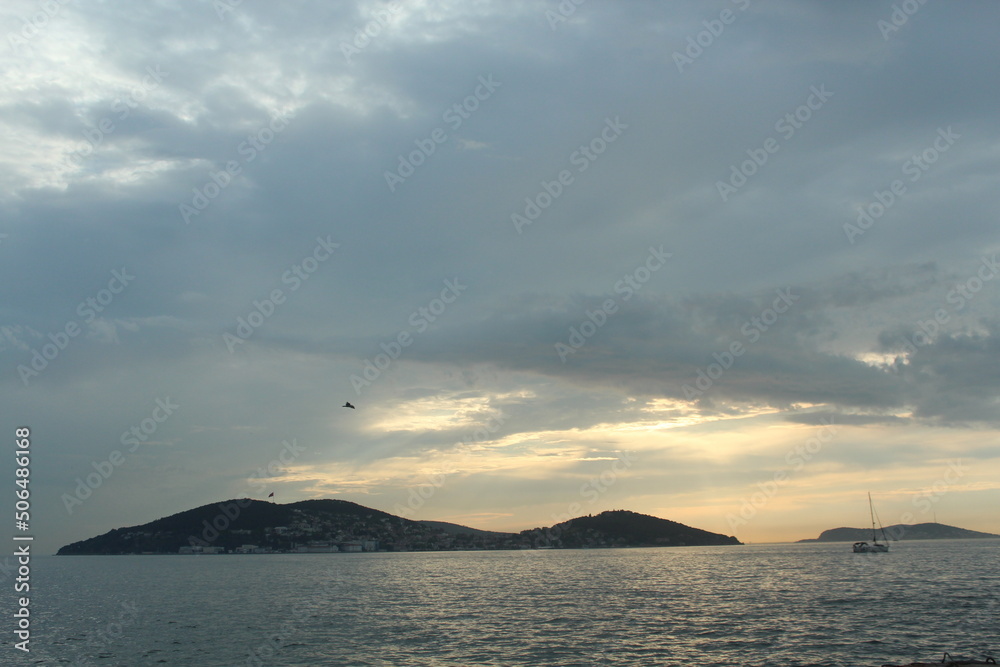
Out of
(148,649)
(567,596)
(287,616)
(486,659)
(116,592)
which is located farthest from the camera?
(116,592)

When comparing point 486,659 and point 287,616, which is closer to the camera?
point 486,659

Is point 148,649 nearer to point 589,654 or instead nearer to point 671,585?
point 589,654

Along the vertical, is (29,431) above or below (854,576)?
above

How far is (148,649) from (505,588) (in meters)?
66.8

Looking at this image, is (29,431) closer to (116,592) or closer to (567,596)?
(567,596)

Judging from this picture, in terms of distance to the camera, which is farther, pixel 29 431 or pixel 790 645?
pixel 790 645

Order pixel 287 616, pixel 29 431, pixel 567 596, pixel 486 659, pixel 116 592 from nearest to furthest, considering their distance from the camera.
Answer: pixel 29 431, pixel 486 659, pixel 287 616, pixel 567 596, pixel 116 592

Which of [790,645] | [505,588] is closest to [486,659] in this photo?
[790,645]

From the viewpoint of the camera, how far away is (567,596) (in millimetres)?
95750

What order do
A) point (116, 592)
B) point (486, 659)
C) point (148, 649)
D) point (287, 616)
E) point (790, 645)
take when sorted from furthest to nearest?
1. point (116, 592)
2. point (287, 616)
3. point (148, 649)
4. point (790, 645)
5. point (486, 659)

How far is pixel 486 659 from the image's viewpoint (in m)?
49.8

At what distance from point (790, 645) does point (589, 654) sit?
56.0ft

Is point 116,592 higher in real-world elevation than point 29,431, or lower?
lower

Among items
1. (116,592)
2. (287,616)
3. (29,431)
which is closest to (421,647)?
(287,616)
